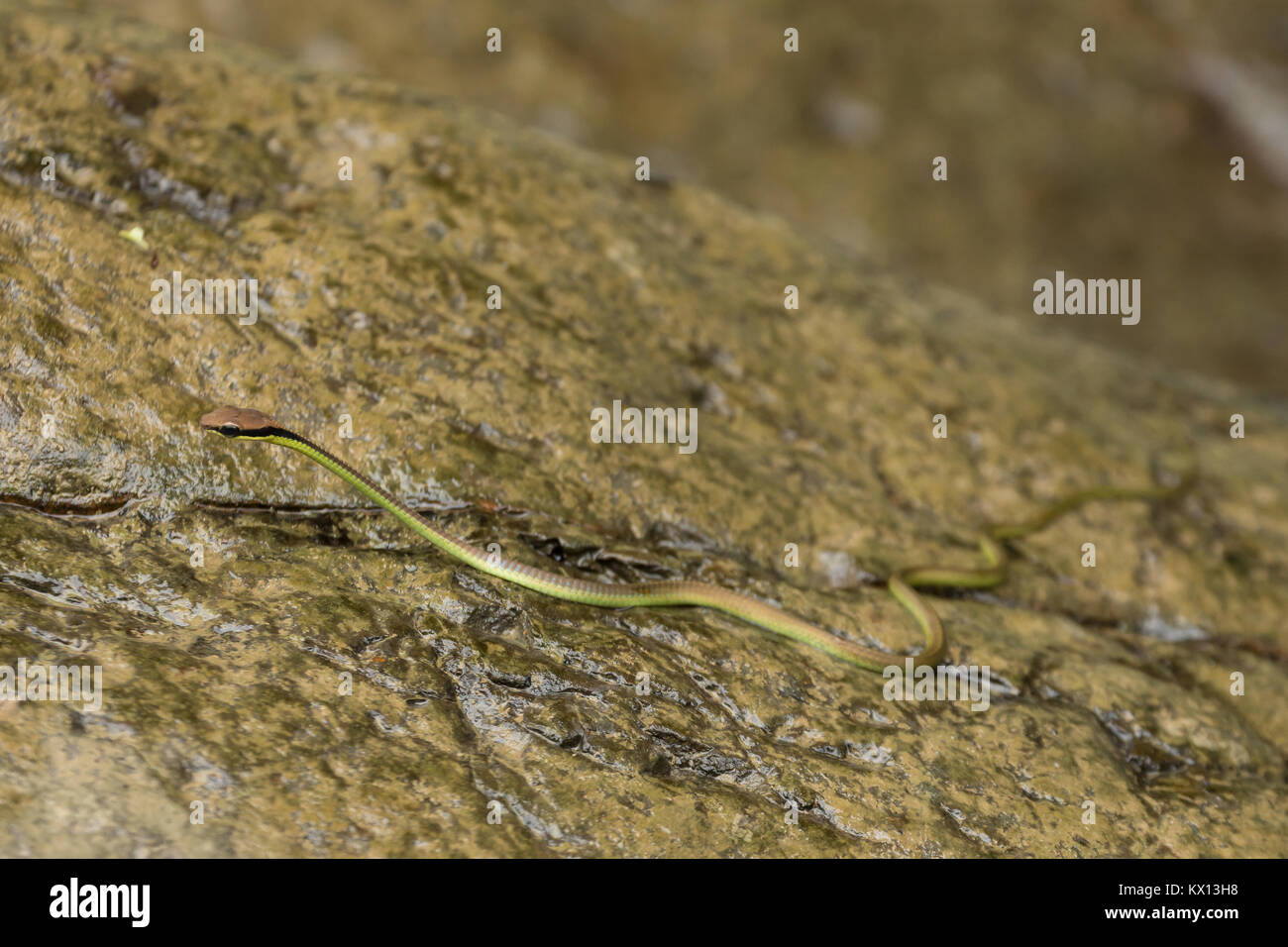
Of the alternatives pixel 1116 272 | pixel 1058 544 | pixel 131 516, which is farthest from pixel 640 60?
pixel 131 516

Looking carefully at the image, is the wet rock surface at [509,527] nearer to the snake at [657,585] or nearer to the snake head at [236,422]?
the snake at [657,585]

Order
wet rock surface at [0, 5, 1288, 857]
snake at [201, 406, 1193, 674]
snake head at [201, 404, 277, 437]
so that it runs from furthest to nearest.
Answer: snake at [201, 406, 1193, 674]
snake head at [201, 404, 277, 437]
wet rock surface at [0, 5, 1288, 857]

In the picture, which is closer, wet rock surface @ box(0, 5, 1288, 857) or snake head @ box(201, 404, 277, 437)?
wet rock surface @ box(0, 5, 1288, 857)

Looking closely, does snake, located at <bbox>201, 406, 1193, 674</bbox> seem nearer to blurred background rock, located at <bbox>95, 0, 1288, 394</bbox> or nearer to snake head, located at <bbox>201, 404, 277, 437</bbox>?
snake head, located at <bbox>201, 404, 277, 437</bbox>

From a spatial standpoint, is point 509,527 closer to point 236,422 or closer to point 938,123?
point 236,422

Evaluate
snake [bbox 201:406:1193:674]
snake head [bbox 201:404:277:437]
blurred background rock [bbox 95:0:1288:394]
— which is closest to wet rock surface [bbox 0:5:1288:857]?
snake [bbox 201:406:1193:674]

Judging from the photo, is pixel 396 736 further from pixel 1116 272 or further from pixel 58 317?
pixel 1116 272
